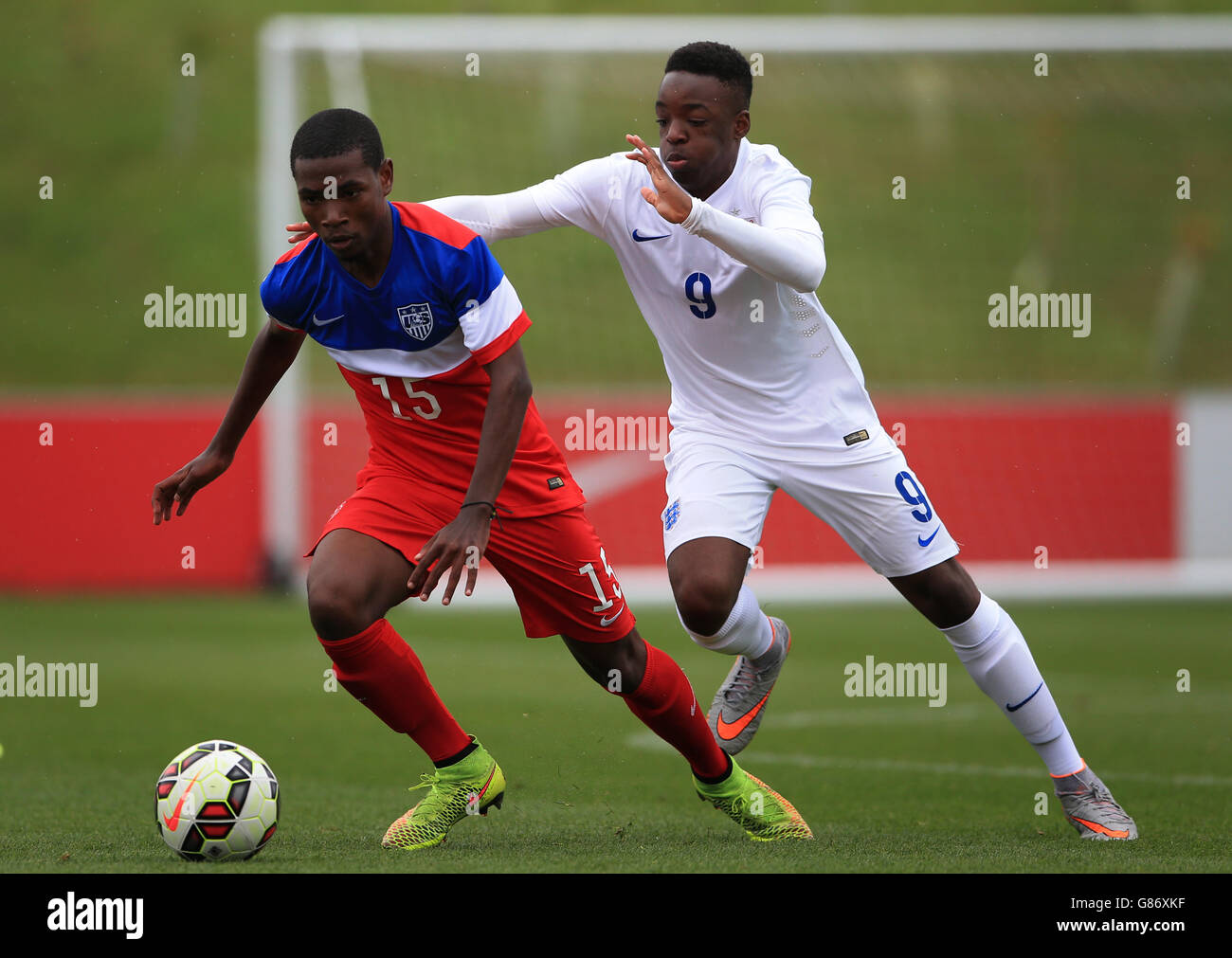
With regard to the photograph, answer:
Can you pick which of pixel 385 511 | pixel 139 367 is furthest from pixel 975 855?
pixel 139 367

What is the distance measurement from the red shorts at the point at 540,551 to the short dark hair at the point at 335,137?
3.37 feet

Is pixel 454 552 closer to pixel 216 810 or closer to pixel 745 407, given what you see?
pixel 216 810

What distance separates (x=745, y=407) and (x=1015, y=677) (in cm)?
128

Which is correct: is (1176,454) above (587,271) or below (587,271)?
below

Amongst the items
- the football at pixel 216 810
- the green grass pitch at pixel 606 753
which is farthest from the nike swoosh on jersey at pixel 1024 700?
the football at pixel 216 810

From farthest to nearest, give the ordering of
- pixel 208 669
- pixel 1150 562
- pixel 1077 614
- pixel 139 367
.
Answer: pixel 139 367, pixel 1150 562, pixel 1077 614, pixel 208 669

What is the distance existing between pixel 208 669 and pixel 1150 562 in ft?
28.1

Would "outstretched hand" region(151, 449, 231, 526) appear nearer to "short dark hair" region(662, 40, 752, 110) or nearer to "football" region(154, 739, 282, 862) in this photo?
"football" region(154, 739, 282, 862)

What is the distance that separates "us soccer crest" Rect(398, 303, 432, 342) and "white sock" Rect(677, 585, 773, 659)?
51.3 inches

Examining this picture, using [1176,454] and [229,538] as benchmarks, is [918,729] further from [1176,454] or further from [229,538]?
[229,538]

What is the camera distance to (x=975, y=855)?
452 cm

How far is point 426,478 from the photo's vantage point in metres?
4.87

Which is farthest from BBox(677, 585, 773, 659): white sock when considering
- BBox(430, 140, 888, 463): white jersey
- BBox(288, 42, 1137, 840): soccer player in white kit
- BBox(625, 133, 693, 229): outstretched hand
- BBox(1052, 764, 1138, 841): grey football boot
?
BBox(625, 133, 693, 229): outstretched hand

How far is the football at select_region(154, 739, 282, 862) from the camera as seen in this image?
14.5ft
